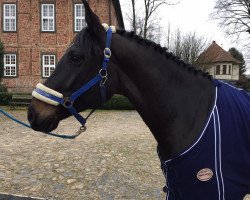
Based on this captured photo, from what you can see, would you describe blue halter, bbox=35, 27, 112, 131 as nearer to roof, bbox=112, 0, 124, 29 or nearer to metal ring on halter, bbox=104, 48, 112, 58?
metal ring on halter, bbox=104, 48, 112, 58

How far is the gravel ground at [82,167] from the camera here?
5.33 metres

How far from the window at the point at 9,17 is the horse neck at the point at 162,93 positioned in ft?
83.3

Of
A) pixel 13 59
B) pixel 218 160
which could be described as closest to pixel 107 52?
pixel 218 160

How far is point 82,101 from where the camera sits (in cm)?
224

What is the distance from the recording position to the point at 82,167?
21.9 feet

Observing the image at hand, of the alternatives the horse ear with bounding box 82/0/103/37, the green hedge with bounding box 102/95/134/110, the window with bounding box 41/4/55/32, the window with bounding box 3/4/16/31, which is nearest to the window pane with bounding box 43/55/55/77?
the window with bounding box 41/4/55/32

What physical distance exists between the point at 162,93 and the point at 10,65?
82.0 feet

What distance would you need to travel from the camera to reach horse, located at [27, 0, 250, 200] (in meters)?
2.14

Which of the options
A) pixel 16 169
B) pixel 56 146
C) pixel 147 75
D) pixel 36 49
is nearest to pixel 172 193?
pixel 147 75

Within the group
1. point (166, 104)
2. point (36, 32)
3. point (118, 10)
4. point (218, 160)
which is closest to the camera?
point (218, 160)

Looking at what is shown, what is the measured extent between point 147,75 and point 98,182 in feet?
13.0

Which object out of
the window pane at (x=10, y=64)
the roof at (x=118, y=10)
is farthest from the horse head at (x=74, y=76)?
the roof at (x=118, y=10)

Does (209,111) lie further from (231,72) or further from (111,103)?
(231,72)

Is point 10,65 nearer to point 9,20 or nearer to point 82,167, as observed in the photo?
point 9,20
